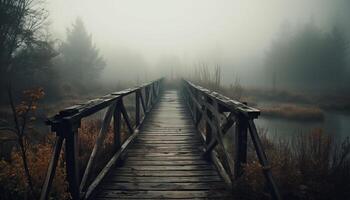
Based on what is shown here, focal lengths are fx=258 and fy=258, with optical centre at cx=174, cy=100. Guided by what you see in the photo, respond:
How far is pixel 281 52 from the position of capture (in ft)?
141

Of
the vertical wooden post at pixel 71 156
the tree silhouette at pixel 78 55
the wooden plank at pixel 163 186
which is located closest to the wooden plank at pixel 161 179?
the wooden plank at pixel 163 186

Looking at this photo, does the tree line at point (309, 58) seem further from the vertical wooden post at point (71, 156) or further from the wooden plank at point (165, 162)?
the vertical wooden post at point (71, 156)

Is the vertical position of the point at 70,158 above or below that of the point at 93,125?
above

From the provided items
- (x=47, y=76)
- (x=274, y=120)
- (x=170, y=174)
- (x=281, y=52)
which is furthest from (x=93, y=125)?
(x=281, y=52)

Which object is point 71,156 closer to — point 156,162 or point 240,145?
point 240,145

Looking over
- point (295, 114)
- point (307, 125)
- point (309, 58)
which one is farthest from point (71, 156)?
point (309, 58)

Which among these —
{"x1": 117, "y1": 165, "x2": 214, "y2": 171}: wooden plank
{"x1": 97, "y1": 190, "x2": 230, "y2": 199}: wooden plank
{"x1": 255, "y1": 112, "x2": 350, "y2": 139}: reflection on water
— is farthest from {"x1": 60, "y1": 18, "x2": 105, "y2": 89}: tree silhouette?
{"x1": 97, "y1": 190, "x2": 230, "y2": 199}: wooden plank

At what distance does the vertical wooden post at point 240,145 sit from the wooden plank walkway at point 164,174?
0.34m

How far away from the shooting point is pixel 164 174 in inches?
153

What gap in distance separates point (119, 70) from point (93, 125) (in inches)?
1821

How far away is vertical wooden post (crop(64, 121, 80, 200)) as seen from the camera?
8.02 feet

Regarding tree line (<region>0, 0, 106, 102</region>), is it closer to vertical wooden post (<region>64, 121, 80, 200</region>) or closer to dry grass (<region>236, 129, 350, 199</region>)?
vertical wooden post (<region>64, 121, 80, 200</region>)

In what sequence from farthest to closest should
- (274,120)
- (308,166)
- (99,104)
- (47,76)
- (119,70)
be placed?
(119,70), (47,76), (274,120), (308,166), (99,104)

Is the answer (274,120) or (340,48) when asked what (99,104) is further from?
(340,48)
